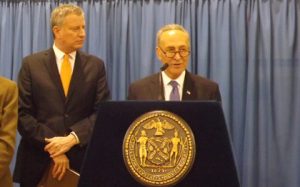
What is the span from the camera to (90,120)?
2.38 meters

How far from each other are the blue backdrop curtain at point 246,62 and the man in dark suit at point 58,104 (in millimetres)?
1294

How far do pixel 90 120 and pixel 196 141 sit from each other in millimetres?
1199

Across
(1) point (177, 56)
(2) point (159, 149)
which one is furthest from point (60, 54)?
(2) point (159, 149)

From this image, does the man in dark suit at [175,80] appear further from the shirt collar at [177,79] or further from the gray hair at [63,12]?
the gray hair at [63,12]

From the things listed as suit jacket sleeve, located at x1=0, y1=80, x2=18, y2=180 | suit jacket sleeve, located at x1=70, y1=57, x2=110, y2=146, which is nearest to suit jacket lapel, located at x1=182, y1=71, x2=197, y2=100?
suit jacket sleeve, located at x1=70, y1=57, x2=110, y2=146

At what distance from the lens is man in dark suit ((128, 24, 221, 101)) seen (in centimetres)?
219

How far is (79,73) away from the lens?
2.45 m

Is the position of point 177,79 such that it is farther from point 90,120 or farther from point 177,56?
point 90,120

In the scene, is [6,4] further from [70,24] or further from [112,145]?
[112,145]

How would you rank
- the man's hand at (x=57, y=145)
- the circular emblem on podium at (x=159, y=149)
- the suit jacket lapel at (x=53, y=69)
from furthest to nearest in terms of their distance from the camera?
the suit jacket lapel at (x=53, y=69), the man's hand at (x=57, y=145), the circular emblem on podium at (x=159, y=149)

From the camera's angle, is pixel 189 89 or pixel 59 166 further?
pixel 59 166

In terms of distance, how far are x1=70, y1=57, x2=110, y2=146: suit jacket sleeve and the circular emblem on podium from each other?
1.00m

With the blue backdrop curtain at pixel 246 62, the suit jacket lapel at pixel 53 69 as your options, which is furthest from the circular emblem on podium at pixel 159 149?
the blue backdrop curtain at pixel 246 62

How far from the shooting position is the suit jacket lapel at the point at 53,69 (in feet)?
7.89
